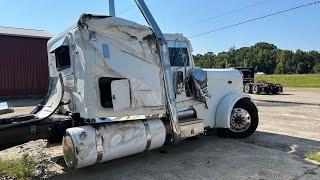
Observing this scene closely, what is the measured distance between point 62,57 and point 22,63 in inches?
790

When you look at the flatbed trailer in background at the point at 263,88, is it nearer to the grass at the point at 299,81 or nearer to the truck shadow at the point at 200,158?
the grass at the point at 299,81

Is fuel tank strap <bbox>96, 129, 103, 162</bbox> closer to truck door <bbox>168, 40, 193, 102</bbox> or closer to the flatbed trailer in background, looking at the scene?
truck door <bbox>168, 40, 193, 102</bbox>

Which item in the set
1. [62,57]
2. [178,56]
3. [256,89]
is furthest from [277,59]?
[62,57]

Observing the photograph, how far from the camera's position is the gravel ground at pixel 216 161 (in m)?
6.04

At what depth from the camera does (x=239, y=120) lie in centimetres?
851

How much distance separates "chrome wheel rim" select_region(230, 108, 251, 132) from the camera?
8461 millimetres

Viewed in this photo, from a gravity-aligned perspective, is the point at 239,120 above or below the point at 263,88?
below

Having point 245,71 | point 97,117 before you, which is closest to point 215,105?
point 97,117

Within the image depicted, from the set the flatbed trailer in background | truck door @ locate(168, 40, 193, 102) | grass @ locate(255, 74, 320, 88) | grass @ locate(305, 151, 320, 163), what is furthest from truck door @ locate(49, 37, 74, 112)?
grass @ locate(255, 74, 320, 88)

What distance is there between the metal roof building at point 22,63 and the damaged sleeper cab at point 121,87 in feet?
62.1

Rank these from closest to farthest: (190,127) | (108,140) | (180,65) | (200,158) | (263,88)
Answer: (108,140) < (200,158) < (190,127) < (180,65) < (263,88)

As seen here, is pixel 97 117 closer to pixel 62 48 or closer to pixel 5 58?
pixel 62 48

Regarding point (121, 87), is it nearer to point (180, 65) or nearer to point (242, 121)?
point (180, 65)

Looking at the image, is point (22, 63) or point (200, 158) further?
point (22, 63)
